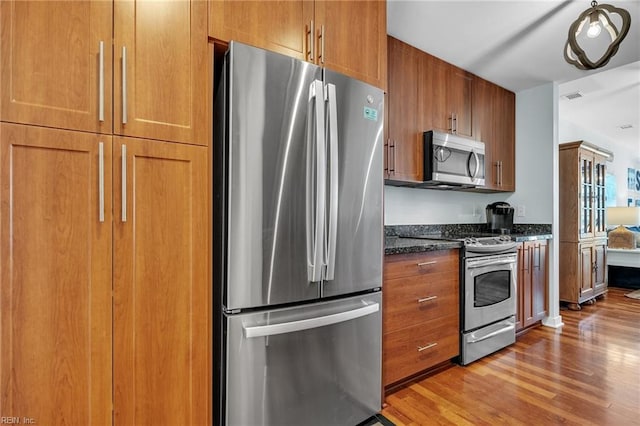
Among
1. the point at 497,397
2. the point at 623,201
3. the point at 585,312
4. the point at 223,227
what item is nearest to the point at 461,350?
Answer: the point at 497,397

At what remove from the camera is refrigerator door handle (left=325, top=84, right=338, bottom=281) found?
1.63 metres

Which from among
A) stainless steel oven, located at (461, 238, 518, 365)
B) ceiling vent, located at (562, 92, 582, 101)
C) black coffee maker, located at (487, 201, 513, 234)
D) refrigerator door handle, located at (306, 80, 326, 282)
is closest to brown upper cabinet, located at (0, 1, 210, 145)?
refrigerator door handle, located at (306, 80, 326, 282)

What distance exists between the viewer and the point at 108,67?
120 centimetres

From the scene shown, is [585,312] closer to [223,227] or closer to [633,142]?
[223,227]

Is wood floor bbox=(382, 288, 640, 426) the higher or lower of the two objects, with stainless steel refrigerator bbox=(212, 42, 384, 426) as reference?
lower

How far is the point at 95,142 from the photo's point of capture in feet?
3.84

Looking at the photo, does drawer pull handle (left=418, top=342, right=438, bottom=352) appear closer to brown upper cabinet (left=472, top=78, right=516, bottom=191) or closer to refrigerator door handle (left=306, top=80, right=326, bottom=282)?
refrigerator door handle (left=306, top=80, right=326, bottom=282)

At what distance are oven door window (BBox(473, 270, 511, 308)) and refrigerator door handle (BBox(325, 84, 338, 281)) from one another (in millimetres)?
1508

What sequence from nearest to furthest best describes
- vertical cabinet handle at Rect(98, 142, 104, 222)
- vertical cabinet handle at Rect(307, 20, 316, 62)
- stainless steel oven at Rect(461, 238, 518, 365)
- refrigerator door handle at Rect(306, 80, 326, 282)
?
vertical cabinet handle at Rect(98, 142, 104, 222) < refrigerator door handle at Rect(306, 80, 326, 282) < vertical cabinet handle at Rect(307, 20, 316, 62) < stainless steel oven at Rect(461, 238, 518, 365)

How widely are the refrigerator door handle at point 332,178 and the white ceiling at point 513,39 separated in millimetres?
1098

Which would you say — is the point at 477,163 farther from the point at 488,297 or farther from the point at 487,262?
the point at 488,297

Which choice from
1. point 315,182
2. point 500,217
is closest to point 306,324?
point 315,182

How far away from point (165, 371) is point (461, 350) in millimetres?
2117

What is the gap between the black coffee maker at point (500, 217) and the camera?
12.0 feet
